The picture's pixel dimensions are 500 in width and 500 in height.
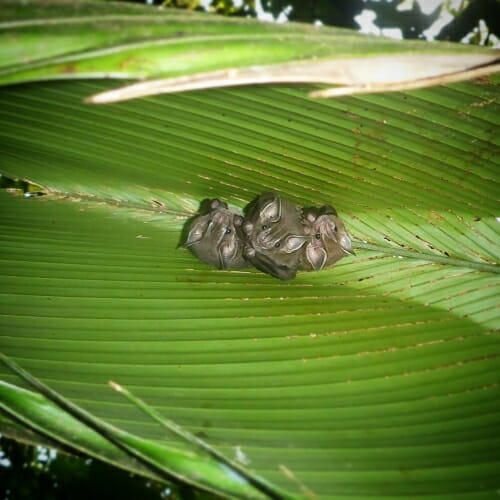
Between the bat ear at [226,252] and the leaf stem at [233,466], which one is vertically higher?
the bat ear at [226,252]

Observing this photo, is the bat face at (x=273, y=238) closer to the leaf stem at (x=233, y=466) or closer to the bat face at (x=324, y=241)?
the bat face at (x=324, y=241)

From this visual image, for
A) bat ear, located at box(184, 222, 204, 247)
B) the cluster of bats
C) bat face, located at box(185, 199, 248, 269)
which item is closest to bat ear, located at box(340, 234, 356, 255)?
the cluster of bats

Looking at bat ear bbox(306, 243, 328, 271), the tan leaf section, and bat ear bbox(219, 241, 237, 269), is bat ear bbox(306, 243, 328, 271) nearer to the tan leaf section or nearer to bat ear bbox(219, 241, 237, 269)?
bat ear bbox(219, 241, 237, 269)

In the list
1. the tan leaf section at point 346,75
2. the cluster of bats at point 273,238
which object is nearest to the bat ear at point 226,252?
the cluster of bats at point 273,238

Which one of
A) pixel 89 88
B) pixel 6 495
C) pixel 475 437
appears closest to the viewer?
pixel 475 437

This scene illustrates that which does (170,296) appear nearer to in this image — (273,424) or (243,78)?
(273,424)

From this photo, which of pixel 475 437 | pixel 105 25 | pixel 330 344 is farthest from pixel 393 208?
pixel 105 25

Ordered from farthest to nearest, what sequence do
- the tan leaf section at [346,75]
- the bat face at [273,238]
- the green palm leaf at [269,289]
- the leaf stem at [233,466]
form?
the bat face at [273,238] → the green palm leaf at [269,289] → the leaf stem at [233,466] → the tan leaf section at [346,75]
